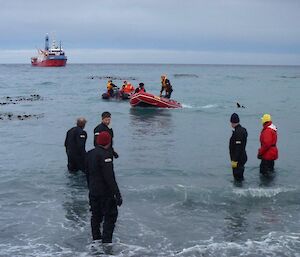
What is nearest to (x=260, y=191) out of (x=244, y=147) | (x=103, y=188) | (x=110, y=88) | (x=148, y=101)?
(x=244, y=147)

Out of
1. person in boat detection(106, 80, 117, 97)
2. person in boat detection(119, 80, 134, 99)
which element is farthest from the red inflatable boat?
person in boat detection(106, 80, 117, 97)

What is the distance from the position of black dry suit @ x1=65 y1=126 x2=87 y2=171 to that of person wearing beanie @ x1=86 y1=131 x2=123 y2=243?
13.3 ft

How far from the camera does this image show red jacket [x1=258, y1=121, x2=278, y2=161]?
37.3 feet

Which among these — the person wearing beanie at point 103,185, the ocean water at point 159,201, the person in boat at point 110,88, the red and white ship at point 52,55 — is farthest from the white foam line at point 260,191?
the red and white ship at point 52,55

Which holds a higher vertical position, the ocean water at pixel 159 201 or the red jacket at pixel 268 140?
the red jacket at pixel 268 140

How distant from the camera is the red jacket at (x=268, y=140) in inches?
448

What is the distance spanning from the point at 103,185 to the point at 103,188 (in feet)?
0.15

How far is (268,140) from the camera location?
37.4 ft

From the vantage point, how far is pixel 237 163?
35.8ft

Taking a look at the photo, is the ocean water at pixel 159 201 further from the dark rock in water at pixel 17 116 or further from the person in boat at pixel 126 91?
the person in boat at pixel 126 91

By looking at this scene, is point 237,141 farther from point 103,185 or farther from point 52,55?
point 52,55

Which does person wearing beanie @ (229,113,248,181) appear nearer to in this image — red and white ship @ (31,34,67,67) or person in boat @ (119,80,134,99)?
person in boat @ (119,80,134,99)

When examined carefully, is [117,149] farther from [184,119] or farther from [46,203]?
[184,119]

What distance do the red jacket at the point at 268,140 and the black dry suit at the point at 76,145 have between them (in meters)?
4.24
